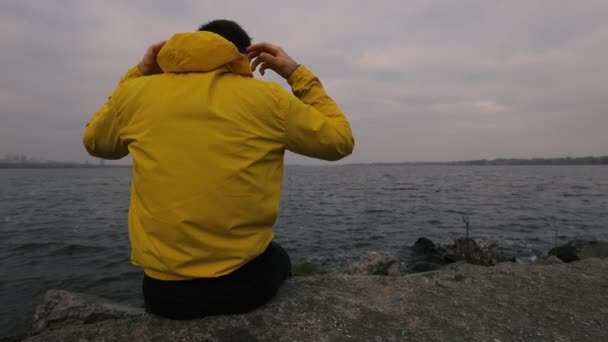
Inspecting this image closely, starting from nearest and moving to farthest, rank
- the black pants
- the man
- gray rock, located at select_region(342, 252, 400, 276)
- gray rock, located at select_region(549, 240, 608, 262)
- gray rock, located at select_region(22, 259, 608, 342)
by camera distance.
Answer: the man, the black pants, gray rock, located at select_region(22, 259, 608, 342), gray rock, located at select_region(342, 252, 400, 276), gray rock, located at select_region(549, 240, 608, 262)

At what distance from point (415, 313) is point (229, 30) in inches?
111

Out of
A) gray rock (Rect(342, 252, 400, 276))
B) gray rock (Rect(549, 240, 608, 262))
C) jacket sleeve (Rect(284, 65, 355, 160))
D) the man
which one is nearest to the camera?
the man

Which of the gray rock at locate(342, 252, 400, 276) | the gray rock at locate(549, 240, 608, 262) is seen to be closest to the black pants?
the gray rock at locate(342, 252, 400, 276)

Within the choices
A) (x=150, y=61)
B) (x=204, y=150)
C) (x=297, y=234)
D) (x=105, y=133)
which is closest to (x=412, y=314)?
(x=204, y=150)

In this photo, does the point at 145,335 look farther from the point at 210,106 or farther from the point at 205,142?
the point at 210,106

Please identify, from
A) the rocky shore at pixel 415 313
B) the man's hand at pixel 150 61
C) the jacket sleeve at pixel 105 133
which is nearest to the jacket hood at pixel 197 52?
the man's hand at pixel 150 61

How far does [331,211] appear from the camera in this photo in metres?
22.2

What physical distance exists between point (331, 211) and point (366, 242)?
334 inches

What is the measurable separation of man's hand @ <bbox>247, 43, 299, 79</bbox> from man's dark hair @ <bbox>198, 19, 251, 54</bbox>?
0.57 ft

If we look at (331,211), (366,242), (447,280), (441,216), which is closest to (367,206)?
(331,211)

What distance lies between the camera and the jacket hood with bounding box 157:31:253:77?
2047 mm

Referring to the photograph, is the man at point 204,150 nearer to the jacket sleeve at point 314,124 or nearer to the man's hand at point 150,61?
the jacket sleeve at point 314,124

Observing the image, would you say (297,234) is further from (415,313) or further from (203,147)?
(203,147)

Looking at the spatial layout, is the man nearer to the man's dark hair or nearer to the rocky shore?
the man's dark hair
